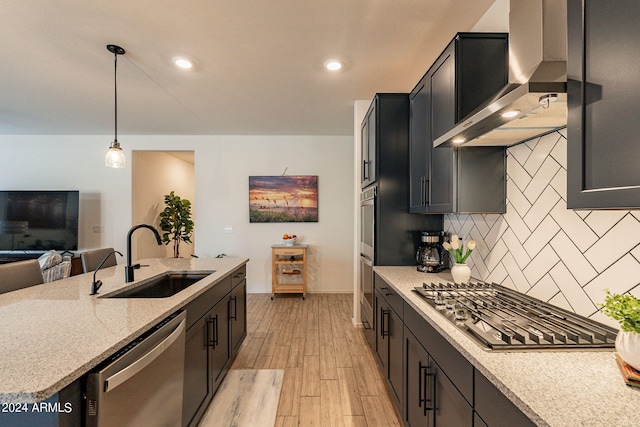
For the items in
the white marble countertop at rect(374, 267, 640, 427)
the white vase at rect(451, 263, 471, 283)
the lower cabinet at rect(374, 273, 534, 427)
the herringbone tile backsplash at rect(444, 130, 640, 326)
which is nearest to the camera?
the white marble countertop at rect(374, 267, 640, 427)

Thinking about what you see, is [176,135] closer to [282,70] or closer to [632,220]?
[282,70]

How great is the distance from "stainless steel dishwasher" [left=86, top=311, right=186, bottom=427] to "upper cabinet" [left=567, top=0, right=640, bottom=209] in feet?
5.09

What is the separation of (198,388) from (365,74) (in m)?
2.87

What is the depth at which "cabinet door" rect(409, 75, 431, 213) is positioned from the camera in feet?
6.99

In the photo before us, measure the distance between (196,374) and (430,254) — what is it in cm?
184

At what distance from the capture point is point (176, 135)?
5000 mm

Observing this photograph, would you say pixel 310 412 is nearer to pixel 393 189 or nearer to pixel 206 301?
pixel 206 301

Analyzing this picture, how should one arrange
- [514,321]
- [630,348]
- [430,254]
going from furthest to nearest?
1. [430,254]
2. [514,321]
3. [630,348]

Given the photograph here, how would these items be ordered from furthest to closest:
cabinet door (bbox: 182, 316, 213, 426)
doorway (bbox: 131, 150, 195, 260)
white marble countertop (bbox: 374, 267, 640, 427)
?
1. doorway (bbox: 131, 150, 195, 260)
2. cabinet door (bbox: 182, 316, 213, 426)
3. white marble countertop (bbox: 374, 267, 640, 427)

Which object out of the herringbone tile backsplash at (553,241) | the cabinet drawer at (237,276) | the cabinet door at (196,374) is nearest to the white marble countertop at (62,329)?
the cabinet door at (196,374)

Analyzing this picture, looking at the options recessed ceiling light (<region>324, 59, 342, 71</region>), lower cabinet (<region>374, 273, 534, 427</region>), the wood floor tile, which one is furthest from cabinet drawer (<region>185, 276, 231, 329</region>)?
recessed ceiling light (<region>324, 59, 342, 71</region>)

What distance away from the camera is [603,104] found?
0.77 metres

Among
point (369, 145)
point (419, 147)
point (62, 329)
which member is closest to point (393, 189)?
point (419, 147)

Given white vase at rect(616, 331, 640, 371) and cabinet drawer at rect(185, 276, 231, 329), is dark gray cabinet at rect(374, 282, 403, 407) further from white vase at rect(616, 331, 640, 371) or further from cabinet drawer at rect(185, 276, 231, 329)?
cabinet drawer at rect(185, 276, 231, 329)
